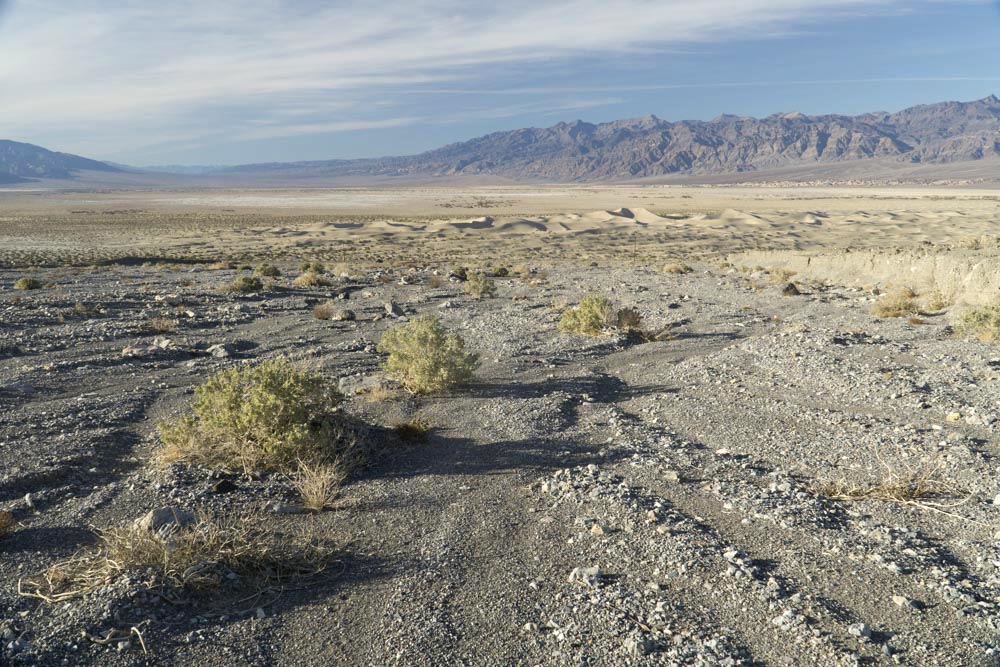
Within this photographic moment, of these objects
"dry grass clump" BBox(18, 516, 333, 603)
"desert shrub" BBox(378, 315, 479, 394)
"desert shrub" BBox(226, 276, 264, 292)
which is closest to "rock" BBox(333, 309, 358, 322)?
"desert shrub" BBox(226, 276, 264, 292)

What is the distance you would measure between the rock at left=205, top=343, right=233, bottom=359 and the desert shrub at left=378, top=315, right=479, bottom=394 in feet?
12.5

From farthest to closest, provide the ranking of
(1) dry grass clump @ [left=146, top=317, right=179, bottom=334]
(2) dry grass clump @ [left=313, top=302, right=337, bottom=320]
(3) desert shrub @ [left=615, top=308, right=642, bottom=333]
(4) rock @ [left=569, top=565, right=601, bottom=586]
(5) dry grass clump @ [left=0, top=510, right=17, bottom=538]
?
(2) dry grass clump @ [left=313, top=302, right=337, bottom=320] → (3) desert shrub @ [left=615, top=308, right=642, bottom=333] → (1) dry grass clump @ [left=146, top=317, right=179, bottom=334] → (5) dry grass clump @ [left=0, top=510, right=17, bottom=538] → (4) rock @ [left=569, top=565, right=601, bottom=586]

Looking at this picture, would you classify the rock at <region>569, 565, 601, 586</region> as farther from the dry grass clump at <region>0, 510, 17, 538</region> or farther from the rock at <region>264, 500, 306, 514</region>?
the dry grass clump at <region>0, 510, 17, 538</region>

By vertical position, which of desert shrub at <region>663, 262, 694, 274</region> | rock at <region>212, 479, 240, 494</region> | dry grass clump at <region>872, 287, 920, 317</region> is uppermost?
rock at <region>212, 479, 240, 494</region>

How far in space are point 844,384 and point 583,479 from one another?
5.45 m

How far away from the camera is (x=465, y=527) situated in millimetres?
5781

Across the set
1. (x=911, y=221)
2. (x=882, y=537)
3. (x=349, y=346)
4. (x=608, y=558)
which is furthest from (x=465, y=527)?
(x=911, y=221)

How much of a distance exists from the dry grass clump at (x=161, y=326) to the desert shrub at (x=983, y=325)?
16.3 meters

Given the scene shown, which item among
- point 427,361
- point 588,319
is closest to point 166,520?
point 427,361

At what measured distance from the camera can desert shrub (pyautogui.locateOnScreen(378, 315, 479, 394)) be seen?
32.3ft

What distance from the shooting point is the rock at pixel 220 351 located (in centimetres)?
1260

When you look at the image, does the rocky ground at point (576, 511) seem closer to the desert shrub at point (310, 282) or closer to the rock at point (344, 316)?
the rock at point (344, 316)

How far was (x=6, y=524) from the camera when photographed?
18.1 ft

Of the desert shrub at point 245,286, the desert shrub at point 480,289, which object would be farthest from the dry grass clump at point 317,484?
the desert shrub at point 245,286
